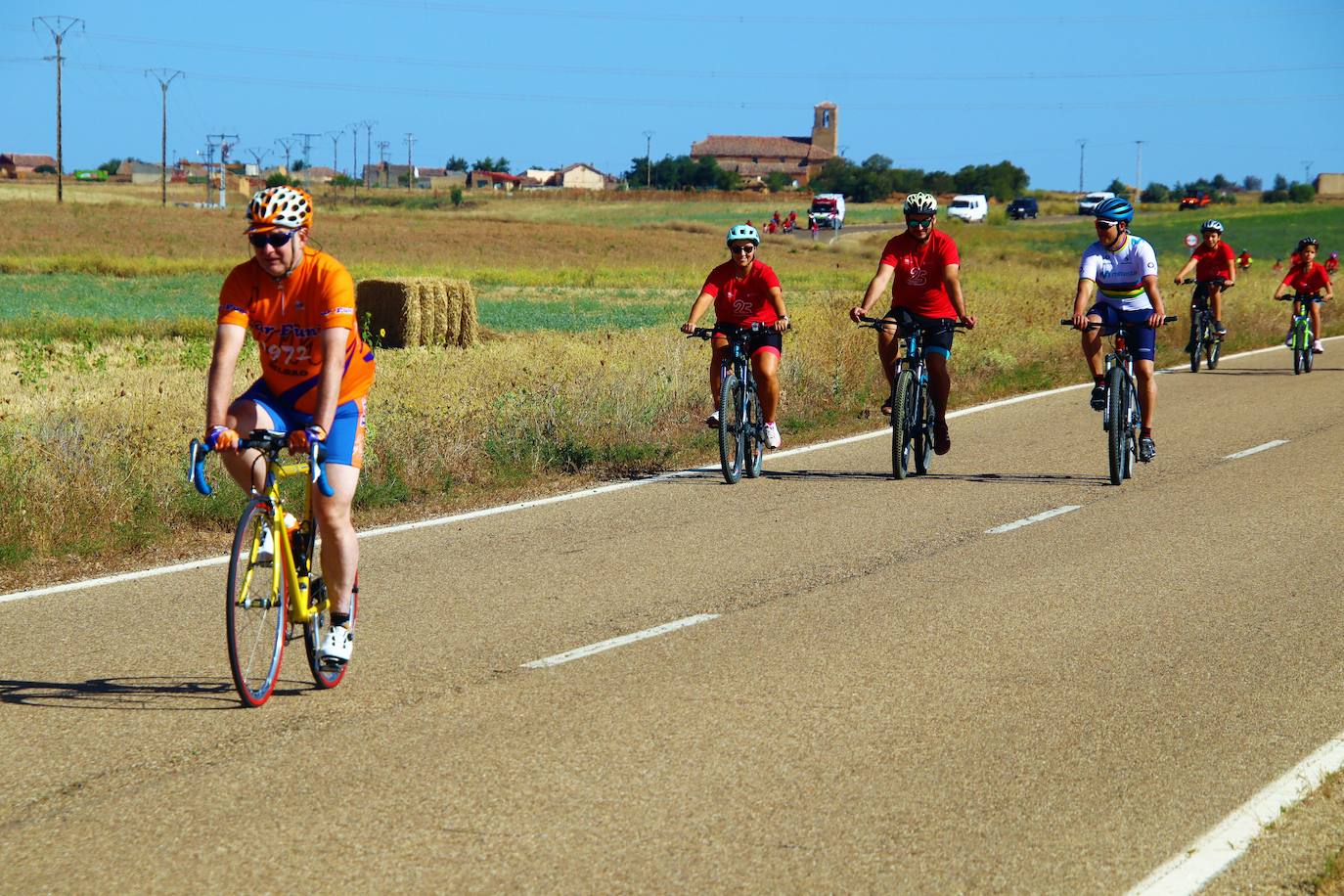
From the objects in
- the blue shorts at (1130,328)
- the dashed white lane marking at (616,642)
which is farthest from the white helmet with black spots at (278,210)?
the blue shorts at (1130,328)

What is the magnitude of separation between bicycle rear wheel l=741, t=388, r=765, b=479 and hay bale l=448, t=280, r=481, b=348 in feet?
45.2

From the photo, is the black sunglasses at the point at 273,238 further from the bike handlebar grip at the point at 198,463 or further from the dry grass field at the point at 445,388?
the dry grass field at the point at 445,388

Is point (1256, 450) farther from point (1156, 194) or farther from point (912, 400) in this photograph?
point (1156, 194)

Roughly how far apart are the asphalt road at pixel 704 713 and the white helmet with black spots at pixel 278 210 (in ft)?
5.89

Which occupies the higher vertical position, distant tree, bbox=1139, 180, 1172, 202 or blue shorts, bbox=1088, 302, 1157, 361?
distant tree, bbox=1139, 180, 1172, 202

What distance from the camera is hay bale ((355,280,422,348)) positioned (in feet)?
82.5

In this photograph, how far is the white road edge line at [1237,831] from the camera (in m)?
4.34

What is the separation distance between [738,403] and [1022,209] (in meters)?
103

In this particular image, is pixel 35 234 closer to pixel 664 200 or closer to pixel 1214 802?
pixel 1214 802

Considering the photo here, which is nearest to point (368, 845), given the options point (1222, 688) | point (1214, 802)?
point (1214, 802)

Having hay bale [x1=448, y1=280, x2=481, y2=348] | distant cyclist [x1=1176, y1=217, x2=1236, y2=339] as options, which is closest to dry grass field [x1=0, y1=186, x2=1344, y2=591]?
hay bale [x1=448, y1=280, x2=481, y2=348]

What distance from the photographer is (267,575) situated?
5891 millimetres

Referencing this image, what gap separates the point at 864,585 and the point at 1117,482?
→ 173 inches

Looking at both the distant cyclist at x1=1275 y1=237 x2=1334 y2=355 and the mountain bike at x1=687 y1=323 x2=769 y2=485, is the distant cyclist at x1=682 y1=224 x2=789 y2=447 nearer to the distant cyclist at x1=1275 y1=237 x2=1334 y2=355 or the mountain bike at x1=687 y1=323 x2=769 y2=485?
the mountain bike at x1=687 y1=323 x2=769 y2=485
